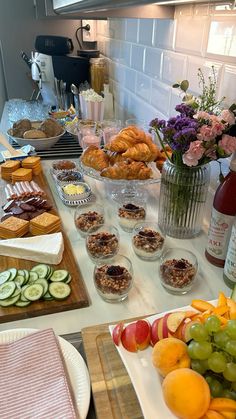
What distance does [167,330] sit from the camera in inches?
19.7

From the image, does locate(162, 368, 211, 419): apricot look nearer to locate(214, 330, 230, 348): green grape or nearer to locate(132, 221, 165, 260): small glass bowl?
locate(214, 330, 230, 348): green grape

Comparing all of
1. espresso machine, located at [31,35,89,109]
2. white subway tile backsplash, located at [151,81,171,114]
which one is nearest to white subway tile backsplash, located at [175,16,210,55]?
white subway tile backsplash, located at [151,81,171,114]

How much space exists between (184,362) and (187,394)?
51 millimetres

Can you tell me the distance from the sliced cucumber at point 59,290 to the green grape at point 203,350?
0.94 ft

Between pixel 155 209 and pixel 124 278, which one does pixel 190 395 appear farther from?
pixel 155 209

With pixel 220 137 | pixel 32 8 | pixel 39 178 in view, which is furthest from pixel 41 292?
pixel 32 8

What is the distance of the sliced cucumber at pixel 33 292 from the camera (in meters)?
0.62

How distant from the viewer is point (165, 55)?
109 centimetres

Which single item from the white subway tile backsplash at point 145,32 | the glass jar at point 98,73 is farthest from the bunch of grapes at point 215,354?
the glass jar at point 98,73

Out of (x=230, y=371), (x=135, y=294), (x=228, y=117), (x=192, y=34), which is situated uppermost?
(x=192, y=34)

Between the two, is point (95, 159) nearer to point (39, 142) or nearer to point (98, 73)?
Answer: point (39, 142)

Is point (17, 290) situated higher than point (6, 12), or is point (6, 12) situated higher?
point (6, 12)

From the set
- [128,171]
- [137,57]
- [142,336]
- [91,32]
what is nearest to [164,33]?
[137,57]

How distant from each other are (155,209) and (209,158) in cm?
31
